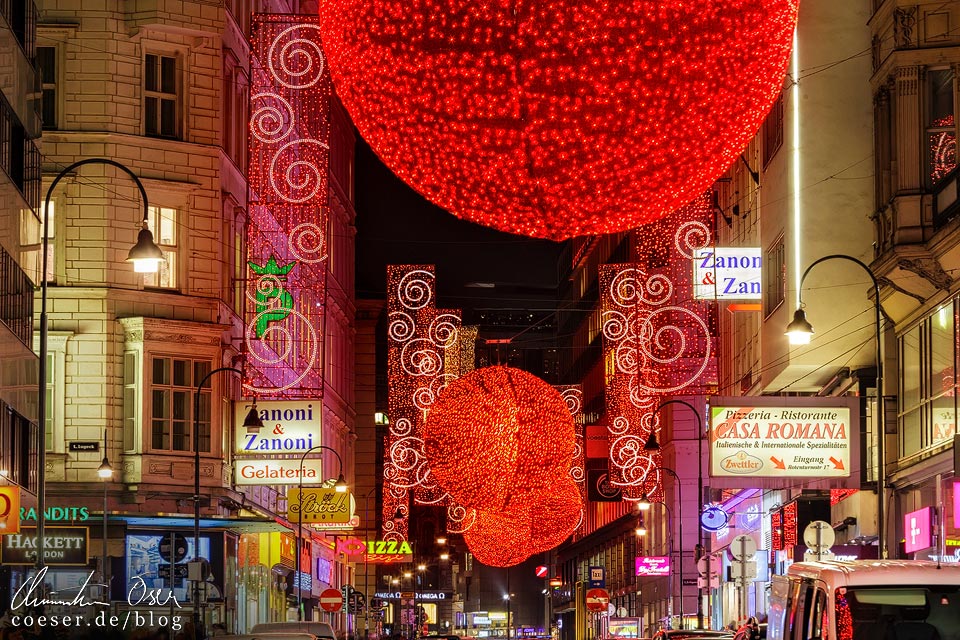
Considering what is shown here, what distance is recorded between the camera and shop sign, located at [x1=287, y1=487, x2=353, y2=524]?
179 feet

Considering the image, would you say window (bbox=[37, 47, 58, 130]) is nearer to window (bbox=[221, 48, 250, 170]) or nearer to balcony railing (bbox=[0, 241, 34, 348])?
window (bbox=[221, 48, 250, 170])

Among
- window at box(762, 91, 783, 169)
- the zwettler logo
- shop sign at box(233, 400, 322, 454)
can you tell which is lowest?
the zwettler logo

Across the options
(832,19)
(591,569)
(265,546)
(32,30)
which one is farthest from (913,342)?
(591,569)

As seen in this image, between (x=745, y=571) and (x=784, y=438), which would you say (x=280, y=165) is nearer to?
(x=784, y=438)

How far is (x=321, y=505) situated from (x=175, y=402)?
32.0ft

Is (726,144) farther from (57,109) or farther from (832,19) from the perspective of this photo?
(57,109)

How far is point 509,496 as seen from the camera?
4394cm

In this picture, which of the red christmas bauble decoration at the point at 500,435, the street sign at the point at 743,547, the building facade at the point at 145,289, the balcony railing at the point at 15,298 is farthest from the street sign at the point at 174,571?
the street sign at the point at 743,547

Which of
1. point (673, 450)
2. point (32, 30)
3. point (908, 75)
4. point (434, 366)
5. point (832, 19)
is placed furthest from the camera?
point (673, 450)

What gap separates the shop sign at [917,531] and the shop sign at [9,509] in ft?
58.1

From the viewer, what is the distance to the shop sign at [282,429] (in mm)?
45219

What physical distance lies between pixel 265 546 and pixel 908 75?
31747 millimetres

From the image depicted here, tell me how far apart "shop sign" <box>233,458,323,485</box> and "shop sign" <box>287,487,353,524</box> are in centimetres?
893

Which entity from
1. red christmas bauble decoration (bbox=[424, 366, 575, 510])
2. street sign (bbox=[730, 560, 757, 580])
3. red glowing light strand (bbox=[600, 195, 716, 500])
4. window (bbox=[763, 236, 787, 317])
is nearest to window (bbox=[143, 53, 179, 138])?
red christmas bauble decoration (bbox=[424, 366, 575, 510])
